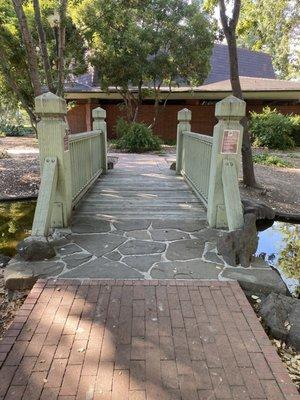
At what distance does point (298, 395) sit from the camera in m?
2.19

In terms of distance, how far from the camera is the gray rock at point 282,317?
2855 mm

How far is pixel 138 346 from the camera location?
256 cm

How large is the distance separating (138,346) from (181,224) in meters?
2.64

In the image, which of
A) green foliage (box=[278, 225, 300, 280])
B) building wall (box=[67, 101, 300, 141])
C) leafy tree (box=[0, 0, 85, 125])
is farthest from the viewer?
building wall (box=[67, 101, 300, 141])

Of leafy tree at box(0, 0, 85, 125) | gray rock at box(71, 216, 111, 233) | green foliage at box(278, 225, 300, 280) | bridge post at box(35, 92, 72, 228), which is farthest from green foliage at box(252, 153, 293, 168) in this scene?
bridge post at box(35, 92, 72, 228)

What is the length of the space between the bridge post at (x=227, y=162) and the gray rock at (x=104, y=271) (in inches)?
55.3

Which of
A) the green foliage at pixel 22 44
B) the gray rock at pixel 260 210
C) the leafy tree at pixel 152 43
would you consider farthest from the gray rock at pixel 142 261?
the leafy tree at pixel 152 43

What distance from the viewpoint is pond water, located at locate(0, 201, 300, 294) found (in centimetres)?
477

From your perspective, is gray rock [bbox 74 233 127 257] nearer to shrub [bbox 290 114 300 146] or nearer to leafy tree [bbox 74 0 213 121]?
leafy tree [bbox 74 0 213 121]

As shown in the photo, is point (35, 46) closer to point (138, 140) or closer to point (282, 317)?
point (138, 140)

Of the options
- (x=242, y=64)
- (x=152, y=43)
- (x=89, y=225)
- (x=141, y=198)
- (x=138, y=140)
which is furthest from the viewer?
(x=242, y=64)

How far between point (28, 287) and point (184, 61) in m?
13.2

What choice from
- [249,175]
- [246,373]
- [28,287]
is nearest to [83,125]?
[249,175]

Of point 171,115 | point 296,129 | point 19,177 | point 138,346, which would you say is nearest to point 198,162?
point 138,346
